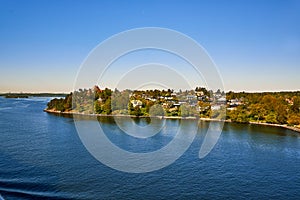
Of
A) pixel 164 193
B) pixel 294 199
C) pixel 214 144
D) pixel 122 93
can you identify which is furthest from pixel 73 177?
pixel 122 93

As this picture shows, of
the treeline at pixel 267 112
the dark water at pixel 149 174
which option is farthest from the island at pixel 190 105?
the dark water at pixel 149 174

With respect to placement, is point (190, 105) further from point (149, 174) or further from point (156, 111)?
point (149, 174)

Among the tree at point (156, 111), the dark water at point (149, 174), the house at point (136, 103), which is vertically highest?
the house at point (136, 103)

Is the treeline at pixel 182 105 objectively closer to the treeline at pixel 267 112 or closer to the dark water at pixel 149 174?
the treeline at pixel 267 112

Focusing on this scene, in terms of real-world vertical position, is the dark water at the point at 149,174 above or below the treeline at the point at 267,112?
below

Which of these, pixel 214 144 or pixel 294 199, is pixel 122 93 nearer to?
pixel 214 144

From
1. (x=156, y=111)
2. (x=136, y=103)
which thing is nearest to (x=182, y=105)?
(x=156, y=111)

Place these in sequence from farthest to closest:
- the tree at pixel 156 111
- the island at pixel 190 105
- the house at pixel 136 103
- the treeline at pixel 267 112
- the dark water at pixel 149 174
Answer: the house at pixel 136 103 < the tree at pixel 156 111 < the island at pixel 190 105 < the treeline at pixel 267 112 < the dark water at pixel 149 174

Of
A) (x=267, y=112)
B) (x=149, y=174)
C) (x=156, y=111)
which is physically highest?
(x=267, y=112)

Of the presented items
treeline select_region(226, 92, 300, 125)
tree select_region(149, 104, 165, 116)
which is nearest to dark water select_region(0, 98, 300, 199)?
treeline select_region(226, 92, 300, 125)
